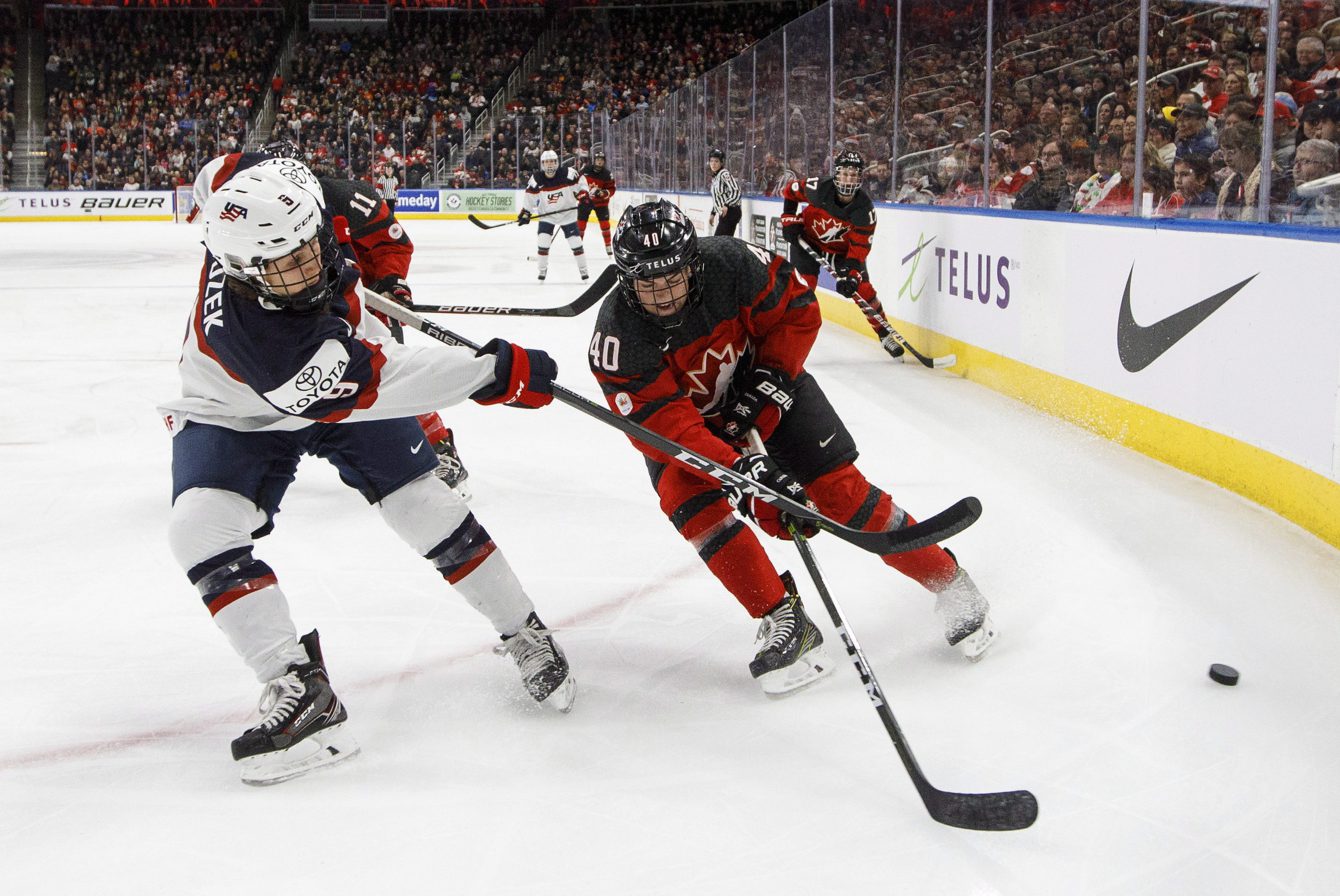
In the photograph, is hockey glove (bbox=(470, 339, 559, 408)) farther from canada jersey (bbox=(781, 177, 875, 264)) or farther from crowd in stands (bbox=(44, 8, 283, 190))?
crowd in stands (bbox=(44, 8, 283, 190))

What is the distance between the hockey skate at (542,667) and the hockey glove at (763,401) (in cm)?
61

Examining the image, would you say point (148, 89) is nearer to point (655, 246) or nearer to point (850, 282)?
point (850, 282)

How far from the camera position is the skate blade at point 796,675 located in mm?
2354

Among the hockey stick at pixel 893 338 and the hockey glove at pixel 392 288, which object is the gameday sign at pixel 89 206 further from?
the hockey glove at pixel 392 288

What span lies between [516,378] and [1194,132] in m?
2.91

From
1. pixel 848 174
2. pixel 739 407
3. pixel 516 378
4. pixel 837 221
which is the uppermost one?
pixel 848 174

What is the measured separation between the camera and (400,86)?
76.8 feet

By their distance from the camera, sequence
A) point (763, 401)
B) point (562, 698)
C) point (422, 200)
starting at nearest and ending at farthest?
point (562, 698) → point (763, 401) → point (422, 200)

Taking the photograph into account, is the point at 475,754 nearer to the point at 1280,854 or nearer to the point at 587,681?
the point at 587,681

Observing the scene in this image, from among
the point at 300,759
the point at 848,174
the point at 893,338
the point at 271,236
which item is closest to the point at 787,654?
the point at 300,759

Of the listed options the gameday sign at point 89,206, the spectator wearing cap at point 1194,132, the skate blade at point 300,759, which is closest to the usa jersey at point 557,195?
the spectator wearing cap at point 1194,132

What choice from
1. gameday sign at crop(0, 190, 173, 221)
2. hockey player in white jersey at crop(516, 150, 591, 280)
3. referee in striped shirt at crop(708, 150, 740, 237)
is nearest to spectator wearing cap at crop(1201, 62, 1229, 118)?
referee in striped shirt at crop(708, 150, 740, 237)

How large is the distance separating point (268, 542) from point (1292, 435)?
9.29 ft

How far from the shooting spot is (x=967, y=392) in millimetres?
5484
